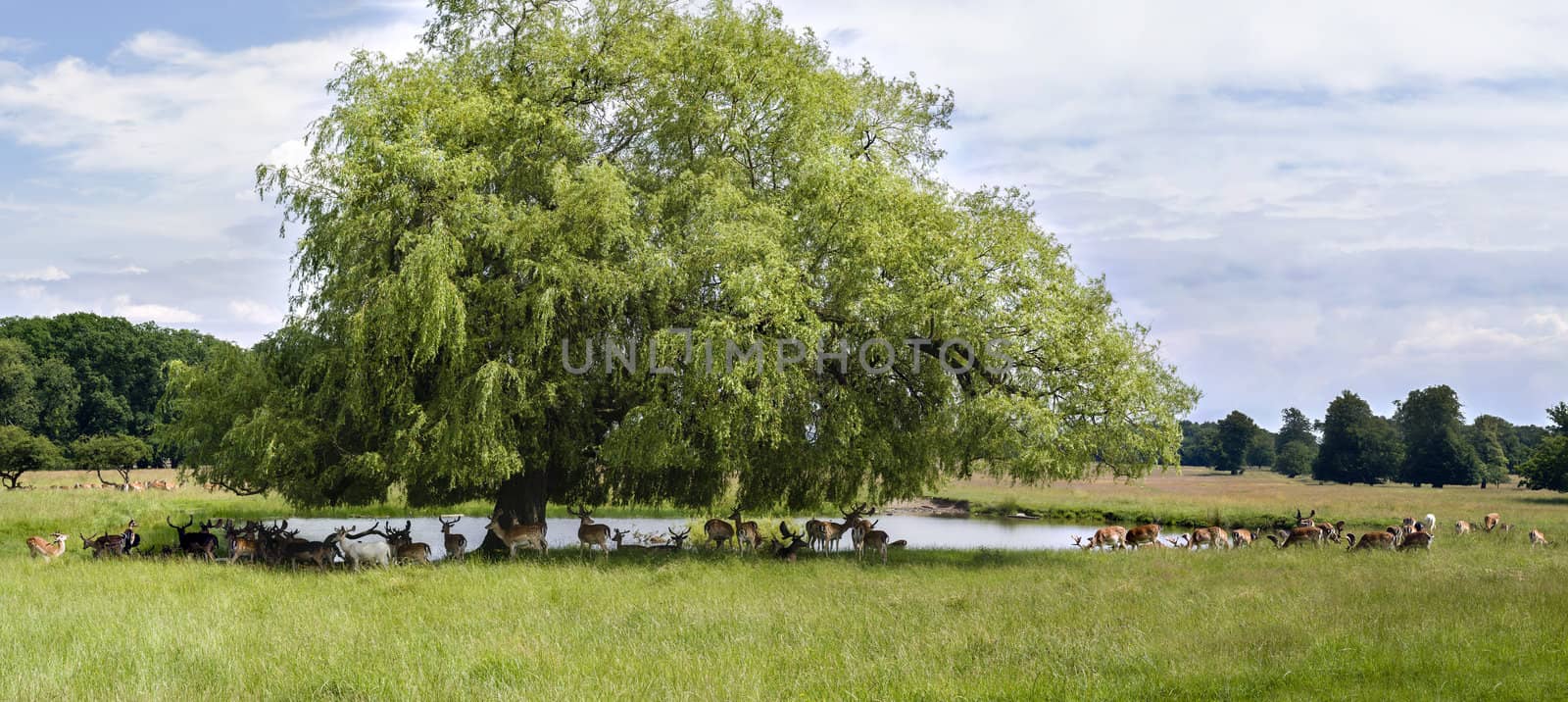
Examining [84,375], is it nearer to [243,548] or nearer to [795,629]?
[243,548]

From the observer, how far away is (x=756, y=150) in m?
25.3

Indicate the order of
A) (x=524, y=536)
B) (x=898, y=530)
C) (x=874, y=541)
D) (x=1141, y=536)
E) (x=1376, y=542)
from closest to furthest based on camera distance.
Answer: (x=524, y=536), (x=1376, y=542), (x=874, y=541), (x=1141, y=536), (x=898, y=530)

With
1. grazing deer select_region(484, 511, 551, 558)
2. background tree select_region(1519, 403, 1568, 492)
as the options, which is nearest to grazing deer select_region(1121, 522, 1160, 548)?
grazing deer select_region(484, 511, 551, 558)

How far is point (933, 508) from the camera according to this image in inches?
2164

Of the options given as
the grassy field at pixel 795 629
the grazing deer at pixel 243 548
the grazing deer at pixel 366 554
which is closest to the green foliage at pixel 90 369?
the grazing deer at pixel 243 548

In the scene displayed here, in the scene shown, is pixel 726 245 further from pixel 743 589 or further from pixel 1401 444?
pixel 1401 444

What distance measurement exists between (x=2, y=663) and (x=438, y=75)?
1598cm

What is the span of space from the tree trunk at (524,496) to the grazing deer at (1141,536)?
15679 mm

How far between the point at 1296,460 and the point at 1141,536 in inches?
3762

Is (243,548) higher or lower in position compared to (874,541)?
lower

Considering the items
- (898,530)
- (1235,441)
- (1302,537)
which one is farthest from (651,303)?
(1235,441)

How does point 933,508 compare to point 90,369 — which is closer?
point 933,508

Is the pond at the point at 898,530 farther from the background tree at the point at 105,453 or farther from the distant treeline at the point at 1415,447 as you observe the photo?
the distant treeline at the point at 1415,447

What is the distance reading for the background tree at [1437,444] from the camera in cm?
8919
